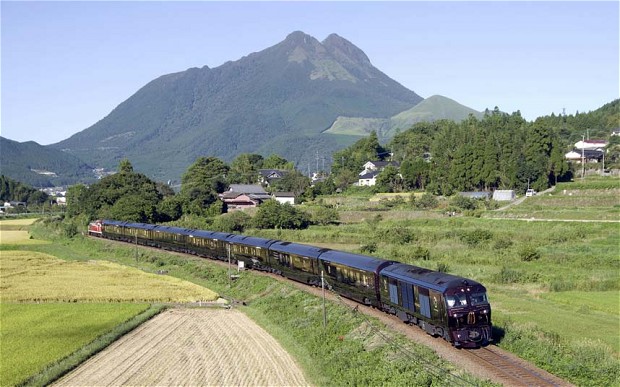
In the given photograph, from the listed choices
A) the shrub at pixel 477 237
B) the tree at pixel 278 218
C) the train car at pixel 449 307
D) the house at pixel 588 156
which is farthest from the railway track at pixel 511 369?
the house at pixel 588 156

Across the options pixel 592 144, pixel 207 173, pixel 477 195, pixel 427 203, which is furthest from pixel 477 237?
pixel 592 144

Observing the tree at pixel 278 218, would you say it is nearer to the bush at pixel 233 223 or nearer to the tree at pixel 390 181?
the bush at pixel 233 223

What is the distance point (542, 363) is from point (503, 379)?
2.69 meters

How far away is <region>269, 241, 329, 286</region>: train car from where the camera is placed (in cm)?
4522

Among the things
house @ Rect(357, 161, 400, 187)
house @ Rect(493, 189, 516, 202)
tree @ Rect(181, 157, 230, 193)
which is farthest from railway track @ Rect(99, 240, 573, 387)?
tree @ Rect(181, 157, 230, 193)

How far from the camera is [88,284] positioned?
57.3 meters

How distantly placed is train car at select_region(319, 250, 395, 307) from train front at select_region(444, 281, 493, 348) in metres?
7.75

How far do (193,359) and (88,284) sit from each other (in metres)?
28.4

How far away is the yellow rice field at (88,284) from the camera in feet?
167

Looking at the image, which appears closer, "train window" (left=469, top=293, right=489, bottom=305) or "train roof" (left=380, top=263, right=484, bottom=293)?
"train window" (left=469, top=293, right=489, bottom=305)

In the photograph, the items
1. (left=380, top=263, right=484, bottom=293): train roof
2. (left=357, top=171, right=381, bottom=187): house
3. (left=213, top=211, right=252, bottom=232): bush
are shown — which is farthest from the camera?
(left=357, top=171, right=381, bottom=187): house

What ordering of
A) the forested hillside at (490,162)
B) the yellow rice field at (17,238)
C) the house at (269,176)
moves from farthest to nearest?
1. the house at (269,176)
2. the forested hillside at (490,162)
3. the yellow rice field at (17,238)

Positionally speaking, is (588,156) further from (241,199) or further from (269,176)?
(269,176)

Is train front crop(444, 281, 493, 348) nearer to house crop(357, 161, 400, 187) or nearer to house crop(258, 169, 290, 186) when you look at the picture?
house crop(357, 161, 400, 187)
